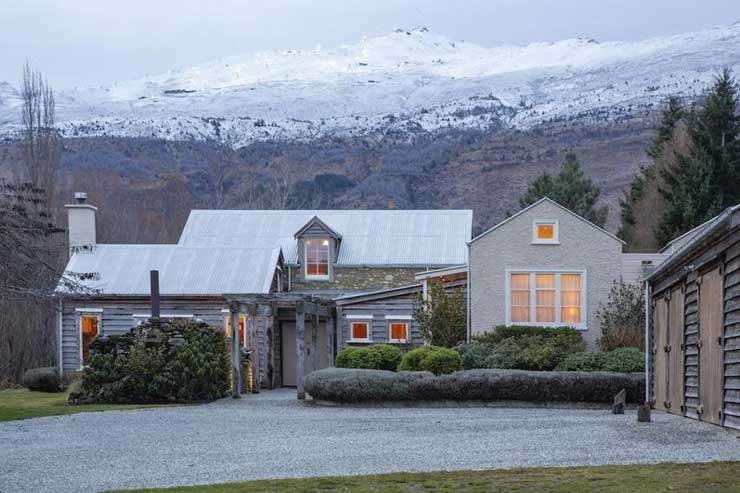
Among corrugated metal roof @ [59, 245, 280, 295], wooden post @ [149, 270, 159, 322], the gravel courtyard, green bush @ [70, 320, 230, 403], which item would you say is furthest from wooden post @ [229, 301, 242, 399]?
corrugated metal roof @ [59, 245, 280, 295]

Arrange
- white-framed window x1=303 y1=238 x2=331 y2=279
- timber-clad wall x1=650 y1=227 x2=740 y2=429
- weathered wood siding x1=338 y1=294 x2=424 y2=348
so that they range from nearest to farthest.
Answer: timber-clad wall x1=650 y1=227 x2=740 y2=429, weathered wood siding x1=338 y1=294 x2=424 y2=348, white-framed window x1=303 y1=238 x2=331 y2=279

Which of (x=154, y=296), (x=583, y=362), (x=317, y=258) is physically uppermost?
(x=317, y=258)

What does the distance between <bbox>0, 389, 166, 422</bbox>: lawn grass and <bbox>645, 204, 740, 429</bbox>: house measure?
1168 cm

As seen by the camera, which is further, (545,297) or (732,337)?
(545,297)

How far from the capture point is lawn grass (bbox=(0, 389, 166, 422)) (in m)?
22.0

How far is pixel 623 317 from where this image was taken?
2730 centimetres

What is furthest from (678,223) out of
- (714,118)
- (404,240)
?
(404,240)

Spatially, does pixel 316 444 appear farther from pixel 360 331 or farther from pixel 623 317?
pixel 360 331

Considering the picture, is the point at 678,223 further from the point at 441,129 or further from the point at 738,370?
the point at 441,129

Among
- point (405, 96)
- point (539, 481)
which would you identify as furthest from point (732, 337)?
point (405, 96)

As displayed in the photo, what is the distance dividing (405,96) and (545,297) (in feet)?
476

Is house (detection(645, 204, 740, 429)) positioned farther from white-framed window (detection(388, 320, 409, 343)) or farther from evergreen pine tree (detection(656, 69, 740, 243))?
evergreen pine tree (detection(656, 69, 740, 243))

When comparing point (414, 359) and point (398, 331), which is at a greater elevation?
point (414, 359)

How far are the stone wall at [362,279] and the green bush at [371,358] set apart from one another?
→ 8.56m
